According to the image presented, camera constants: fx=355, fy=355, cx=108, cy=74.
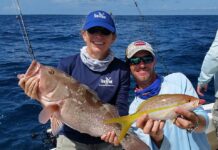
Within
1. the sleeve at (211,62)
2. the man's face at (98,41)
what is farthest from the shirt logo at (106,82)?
the sleeve at (211,62)

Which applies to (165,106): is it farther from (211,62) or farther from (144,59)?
(211,62)

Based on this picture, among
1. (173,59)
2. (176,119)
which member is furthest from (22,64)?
(176,119)

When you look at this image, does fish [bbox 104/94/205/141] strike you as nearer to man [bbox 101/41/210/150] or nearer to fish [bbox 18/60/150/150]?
man [bbox 101/41/210/150]

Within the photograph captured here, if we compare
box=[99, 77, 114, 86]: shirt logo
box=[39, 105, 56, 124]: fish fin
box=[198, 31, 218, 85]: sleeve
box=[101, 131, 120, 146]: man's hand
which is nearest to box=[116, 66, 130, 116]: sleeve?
box=[99, 77, 114, 86]: shirt logo

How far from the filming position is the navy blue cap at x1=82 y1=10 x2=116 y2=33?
392 cm

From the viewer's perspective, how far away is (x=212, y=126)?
572cm

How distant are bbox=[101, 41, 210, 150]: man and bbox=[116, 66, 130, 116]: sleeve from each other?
0.18 meters

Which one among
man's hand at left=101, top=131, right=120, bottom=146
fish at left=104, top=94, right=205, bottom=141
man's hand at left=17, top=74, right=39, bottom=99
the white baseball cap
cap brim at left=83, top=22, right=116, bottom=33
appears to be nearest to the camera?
fish at left=104, top=94, right=205, bottom=141

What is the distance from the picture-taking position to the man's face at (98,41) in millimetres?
3912

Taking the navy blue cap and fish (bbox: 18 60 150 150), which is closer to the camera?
fish (bbox: 18 60 150 150)

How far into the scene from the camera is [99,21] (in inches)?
155

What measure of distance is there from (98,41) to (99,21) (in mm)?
224

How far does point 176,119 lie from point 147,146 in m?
0.57

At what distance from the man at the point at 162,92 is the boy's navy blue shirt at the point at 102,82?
220mm
